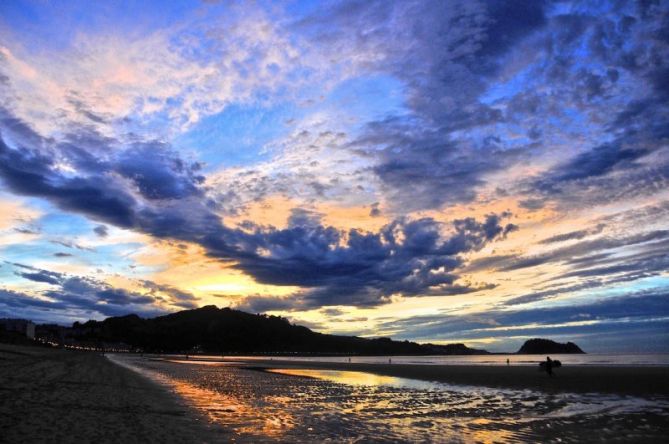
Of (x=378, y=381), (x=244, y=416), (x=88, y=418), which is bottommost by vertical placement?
(x=378, y=381)

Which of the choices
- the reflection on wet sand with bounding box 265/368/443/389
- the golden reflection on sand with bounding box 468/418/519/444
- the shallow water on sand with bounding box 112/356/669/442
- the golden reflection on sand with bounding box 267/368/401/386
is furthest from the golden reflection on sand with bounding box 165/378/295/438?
the golden reflection on sand with bounding box 267/368/401/386

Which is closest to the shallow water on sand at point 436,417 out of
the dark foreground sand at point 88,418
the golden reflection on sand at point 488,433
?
the golden reflection on sand at point 488,433

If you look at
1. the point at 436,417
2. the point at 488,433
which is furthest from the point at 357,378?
the point at 488,433

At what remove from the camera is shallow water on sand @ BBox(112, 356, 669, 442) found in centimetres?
1655

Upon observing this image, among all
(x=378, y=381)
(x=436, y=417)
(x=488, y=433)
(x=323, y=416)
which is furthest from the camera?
(x=378, y=381)

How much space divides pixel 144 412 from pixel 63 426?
17.4 feet

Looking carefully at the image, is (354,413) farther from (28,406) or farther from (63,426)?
(28,406)

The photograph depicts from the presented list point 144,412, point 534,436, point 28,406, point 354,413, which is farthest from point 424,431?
point 28,406

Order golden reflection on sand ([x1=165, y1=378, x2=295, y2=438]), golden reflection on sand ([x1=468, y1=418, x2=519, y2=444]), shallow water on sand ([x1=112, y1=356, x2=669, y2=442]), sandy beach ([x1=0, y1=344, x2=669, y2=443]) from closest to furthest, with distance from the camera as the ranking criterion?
sandy beach ([x1=0, y1=344, x2=669, y2=443])
golden reflection on sand ([x1=468, y1=418, x2=519, y2=444])
shallow water on sand ([x1=112, y1=356, x2=669, y2=442])
golden reflection on sand ([x1=165, y1=378, x2=295, y2=438])

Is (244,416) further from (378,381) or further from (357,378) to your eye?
(357,378)

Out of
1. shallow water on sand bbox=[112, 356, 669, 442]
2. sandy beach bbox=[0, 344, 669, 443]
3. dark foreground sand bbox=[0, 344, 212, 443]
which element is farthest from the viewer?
shallow water on sand bbox=[112, 356, 669, 442]

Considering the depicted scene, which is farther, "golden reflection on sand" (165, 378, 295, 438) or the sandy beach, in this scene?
"golden reflection on sand" (165, 378, 295, 438)

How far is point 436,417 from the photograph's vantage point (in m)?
21.5

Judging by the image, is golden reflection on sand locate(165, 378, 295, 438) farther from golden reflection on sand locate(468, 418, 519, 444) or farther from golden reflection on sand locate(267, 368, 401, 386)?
golden reflection on sand locate(267, 368, 401, 386)
